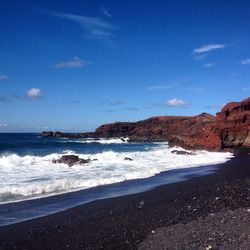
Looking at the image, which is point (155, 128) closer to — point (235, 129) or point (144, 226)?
point (235, 129)

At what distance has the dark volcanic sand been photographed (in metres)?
7.55

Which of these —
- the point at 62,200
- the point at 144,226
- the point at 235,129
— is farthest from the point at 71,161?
the point at 235,129

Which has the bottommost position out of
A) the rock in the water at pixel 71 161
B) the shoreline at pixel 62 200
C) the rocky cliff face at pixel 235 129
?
the shoreline at pixel 62 200

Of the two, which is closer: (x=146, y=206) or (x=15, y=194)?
(x=146, y=206)

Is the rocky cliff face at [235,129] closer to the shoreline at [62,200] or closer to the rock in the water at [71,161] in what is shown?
the rock in the water at [71,161]

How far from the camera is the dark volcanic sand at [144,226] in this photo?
755 centimetres

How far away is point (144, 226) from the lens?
9.08 metres

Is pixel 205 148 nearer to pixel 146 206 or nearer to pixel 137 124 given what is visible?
pixel 146 206

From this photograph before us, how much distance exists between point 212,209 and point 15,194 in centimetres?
733

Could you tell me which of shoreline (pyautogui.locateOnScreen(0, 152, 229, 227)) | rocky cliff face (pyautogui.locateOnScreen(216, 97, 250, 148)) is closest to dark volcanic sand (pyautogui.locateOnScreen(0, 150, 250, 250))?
shoreline (pyautogui.locateOnScreen(0, 152, 229, 227))

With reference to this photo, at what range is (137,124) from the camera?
431ft

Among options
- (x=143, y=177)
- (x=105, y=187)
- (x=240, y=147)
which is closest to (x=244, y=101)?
(x=240, y=147)

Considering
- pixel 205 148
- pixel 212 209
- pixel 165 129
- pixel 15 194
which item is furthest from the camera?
pixel 165 129

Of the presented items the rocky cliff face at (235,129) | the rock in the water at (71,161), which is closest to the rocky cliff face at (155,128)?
the rocky cliff face at (235,129)
